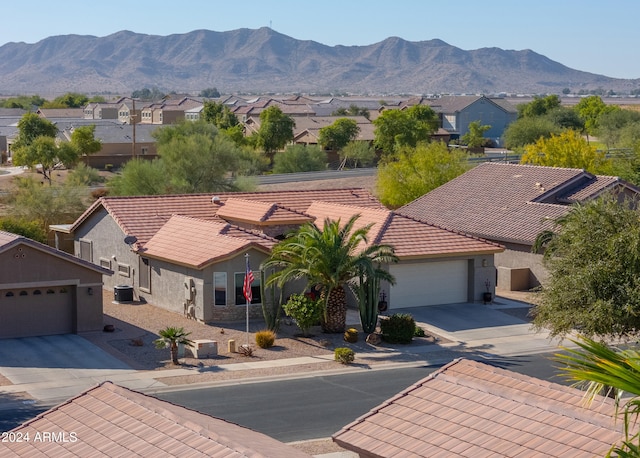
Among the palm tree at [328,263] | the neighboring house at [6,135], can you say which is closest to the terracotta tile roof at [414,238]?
the palm tree at [328,263]

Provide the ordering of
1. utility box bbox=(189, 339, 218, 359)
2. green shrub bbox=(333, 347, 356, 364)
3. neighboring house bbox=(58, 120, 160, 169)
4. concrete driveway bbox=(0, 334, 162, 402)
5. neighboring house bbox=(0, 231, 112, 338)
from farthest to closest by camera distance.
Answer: neighboring house bbox=(58, 120, 160, 169) → neighboring house bbox=(0, 231, 112, 338) → utility box bbox=(189, 339, 218, 359) → green shrub bbox=(333, 347, 356, 364) → concrete driveway bbox=(0, 334, 162, 402)

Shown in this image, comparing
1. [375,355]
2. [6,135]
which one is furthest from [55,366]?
[6,135]

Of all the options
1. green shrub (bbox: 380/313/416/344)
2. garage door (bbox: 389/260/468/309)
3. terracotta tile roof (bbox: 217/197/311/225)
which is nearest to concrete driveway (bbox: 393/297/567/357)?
garage door (bbox: 389/260/468/309)

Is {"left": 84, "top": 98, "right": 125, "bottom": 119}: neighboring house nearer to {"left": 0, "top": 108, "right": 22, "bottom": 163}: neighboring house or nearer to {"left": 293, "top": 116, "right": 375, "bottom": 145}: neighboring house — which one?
{"left": 0, "top": 108, "right": 22, "bottom": 163}: neighboring house

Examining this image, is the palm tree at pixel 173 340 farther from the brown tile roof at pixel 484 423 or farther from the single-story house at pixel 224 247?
the brown tile roof at pixel 484 423

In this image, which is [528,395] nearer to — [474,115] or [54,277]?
[54,277]

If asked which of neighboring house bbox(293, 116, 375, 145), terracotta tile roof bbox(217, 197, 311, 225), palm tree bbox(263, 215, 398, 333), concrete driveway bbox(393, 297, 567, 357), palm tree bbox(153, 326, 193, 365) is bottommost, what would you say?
concrete driveway bbox(393, 297, 567, 357)
